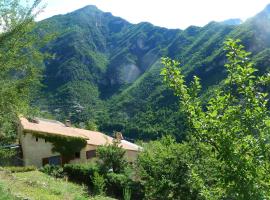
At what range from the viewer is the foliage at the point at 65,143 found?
41.2m

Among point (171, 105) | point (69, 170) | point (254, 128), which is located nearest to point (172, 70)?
point (254, 128)

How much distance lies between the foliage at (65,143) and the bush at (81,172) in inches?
320

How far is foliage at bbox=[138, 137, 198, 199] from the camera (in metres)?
26.1

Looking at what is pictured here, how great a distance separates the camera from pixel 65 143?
138 feet

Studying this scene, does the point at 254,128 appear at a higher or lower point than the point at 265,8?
lower

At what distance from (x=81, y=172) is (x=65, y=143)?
32.6ft

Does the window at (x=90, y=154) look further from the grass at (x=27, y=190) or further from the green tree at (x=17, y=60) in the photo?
the green tree at (x=17, y=60)

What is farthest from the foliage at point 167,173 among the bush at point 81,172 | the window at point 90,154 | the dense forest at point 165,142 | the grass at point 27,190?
the window at point 90,154

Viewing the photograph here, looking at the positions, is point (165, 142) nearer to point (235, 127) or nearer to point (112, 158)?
point (112, 158)

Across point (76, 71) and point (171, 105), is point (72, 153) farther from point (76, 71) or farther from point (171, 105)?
point (76, 71)

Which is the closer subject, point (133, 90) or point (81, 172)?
point (81, 172)

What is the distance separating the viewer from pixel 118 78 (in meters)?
198

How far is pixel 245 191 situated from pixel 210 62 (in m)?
151

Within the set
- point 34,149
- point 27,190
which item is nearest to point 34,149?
point 34,149
